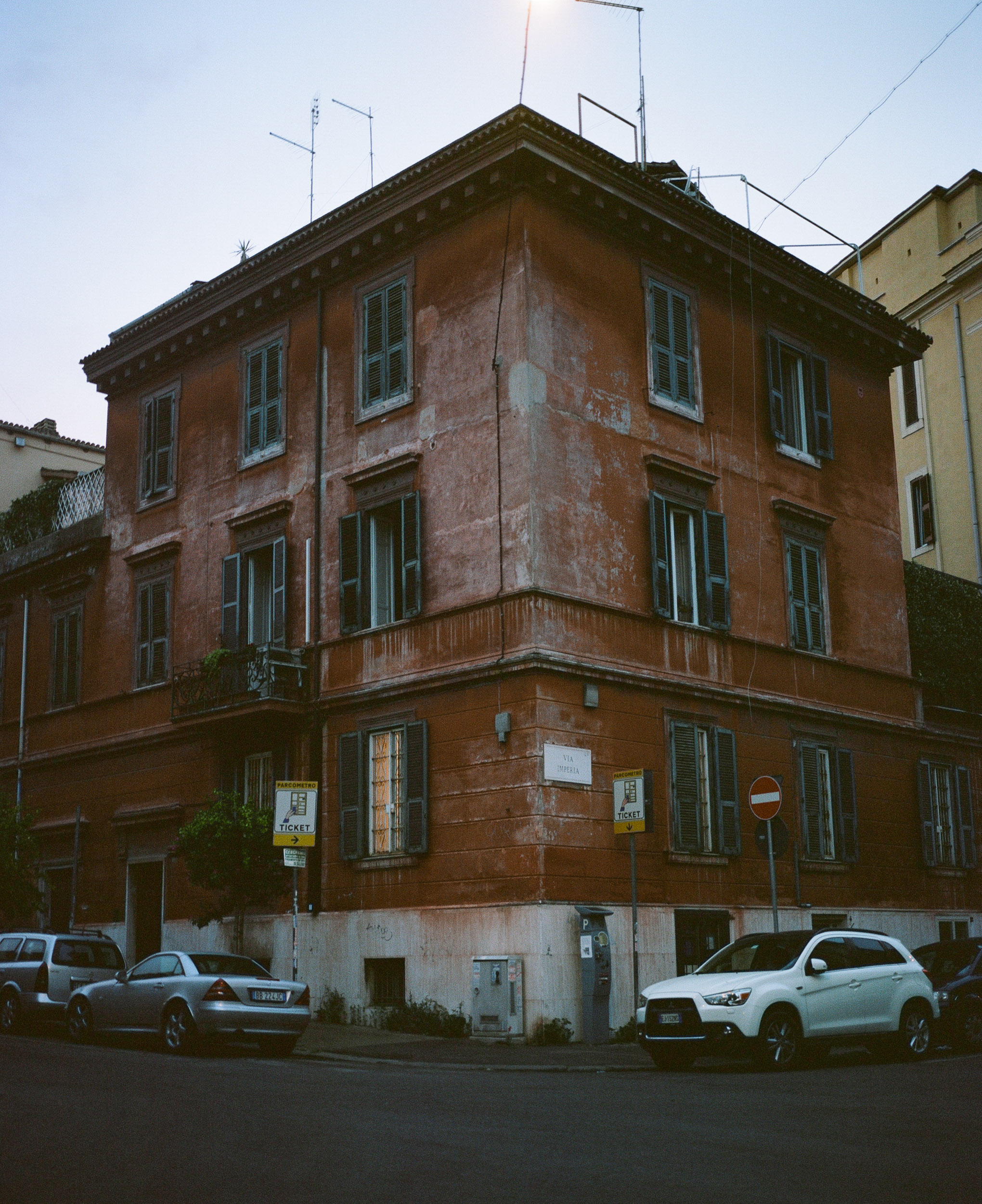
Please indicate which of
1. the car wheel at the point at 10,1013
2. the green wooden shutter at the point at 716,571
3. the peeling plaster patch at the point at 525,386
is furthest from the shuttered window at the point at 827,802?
the car wheel at the point at 10,1013

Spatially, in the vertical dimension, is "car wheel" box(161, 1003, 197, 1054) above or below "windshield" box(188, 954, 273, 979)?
below

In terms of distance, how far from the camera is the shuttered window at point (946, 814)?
88.1 feet

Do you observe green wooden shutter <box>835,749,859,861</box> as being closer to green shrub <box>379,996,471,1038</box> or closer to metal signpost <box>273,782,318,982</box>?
green shrub <box>379,996,471,1038</box>

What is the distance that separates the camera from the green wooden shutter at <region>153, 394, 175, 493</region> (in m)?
28.1

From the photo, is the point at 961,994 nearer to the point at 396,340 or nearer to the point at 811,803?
the point at 811,803

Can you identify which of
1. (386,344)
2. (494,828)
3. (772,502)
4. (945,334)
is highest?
(945,334)

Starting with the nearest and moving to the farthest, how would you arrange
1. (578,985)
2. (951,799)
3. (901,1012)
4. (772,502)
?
(901,1012) → (578,985) → (772,502) → (951,799)

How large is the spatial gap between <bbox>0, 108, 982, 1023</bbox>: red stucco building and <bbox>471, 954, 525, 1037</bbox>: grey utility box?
235mm

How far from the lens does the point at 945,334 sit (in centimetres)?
3756

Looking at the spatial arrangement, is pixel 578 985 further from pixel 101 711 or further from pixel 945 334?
pixel 945 334

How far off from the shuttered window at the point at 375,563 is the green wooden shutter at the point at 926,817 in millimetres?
10912

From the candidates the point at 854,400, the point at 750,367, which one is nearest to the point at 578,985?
the point at 750,367

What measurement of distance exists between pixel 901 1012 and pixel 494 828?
20.4ft

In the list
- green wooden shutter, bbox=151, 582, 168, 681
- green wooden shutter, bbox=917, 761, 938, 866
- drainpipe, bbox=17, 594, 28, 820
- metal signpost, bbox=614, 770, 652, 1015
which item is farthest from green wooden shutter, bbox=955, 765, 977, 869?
drainpipe, bbox=17, 594, 28, 820
